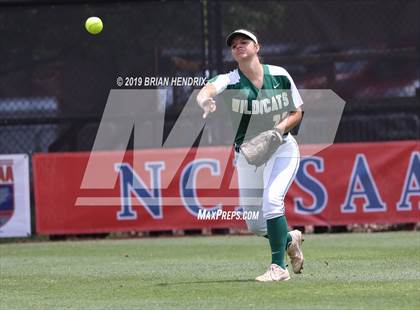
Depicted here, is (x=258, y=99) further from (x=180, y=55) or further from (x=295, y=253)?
(x=180, y=55)

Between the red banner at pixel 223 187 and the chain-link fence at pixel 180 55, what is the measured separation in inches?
27.8

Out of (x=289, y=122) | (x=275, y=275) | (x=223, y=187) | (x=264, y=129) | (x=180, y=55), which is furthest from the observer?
(x=180, y=55)

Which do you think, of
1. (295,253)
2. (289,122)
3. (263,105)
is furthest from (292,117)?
(295,253)

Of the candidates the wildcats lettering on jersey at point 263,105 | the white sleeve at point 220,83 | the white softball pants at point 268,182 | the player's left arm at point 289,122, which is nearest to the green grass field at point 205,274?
the white softball pants at point 268,182

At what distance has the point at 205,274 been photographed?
29.5 ft

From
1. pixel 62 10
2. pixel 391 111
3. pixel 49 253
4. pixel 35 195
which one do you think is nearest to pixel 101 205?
pixel 35 195

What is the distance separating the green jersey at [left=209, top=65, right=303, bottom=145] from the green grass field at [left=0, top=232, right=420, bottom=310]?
1258 mm

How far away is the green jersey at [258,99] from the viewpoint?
8133 millimetres

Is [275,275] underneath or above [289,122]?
underneath

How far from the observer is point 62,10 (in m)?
14.8

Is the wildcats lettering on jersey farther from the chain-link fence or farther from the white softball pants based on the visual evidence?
the chain-link fence

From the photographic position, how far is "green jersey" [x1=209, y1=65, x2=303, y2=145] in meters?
8.13

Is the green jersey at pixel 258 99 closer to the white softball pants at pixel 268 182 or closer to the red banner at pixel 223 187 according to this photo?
the white softball pants at pixel 268 182

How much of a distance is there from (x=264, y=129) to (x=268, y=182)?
0.44 metres
